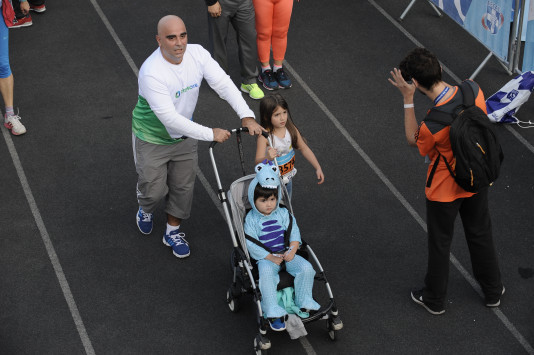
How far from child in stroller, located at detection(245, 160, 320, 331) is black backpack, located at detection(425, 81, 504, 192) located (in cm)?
138

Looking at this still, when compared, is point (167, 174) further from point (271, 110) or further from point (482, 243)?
point (482, 243)

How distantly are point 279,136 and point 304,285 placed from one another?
134 cm

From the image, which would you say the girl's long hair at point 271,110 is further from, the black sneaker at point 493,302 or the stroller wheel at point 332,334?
the black sneaker at point 493,302

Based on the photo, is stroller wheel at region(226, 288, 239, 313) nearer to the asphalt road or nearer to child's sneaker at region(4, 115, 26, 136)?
the asphalt road

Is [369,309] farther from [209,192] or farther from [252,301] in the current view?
[209,192]

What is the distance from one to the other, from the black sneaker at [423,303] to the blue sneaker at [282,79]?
348cm

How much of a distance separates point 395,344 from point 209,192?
8.58 ft

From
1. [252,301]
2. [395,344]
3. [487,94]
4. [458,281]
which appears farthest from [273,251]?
[487,94]

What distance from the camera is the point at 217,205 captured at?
7812mm

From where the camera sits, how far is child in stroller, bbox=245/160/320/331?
19.7 ft

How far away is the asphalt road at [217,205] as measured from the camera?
6.49 metres

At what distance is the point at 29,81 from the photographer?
9406mm

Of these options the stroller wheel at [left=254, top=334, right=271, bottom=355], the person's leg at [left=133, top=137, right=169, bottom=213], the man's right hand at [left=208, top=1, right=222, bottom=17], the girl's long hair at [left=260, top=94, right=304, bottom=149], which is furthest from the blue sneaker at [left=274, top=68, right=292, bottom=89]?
the stroller wheel at [left=254, top=334, right=271, bottom=355]

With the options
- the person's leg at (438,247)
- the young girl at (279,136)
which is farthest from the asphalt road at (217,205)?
the young girl at (279,136)
